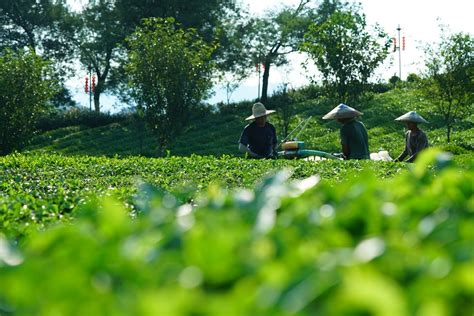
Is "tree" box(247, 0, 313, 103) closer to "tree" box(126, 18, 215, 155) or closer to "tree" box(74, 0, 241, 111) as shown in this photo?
"tree" box(74, 0, 241, 111)

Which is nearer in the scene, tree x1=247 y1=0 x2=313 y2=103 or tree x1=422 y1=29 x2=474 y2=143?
tree x1=422 y1=29 x2=474 y2=143

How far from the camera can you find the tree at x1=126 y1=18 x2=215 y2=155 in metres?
23.9

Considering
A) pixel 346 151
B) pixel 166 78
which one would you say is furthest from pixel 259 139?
pixel 166 78

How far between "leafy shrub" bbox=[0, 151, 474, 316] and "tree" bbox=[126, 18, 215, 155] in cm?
2198

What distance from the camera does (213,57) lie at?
139ft

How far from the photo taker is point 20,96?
23781mm

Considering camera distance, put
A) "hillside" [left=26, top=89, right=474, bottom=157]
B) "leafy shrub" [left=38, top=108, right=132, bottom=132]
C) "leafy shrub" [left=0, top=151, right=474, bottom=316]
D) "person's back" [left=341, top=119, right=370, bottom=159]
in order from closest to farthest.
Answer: "leafy shrub" [left=0, top=151, right=474, bottom=316] < "person's back" [left=341, top=119, right=370, bottom=159] < "hillside" [left=26, top=89, right=474, bottom=157] < "leafy shrub" [left=38, top=108, right=132, bottom=132]

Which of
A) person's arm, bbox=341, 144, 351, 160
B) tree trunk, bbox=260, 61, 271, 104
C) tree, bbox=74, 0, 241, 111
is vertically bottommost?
person's arm, bbox=341, 144, 351, 160

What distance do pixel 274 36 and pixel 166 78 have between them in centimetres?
2154

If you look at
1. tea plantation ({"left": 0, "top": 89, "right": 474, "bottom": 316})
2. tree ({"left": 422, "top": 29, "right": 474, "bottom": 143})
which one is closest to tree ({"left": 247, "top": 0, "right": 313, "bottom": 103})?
tree ({"left": 422, "top": 29, "right": 474, "bottom": 143})

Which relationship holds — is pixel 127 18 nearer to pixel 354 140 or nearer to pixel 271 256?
pixel 354 140

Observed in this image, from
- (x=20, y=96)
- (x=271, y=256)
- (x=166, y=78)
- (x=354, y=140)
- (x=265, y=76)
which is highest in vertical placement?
(x=265, y=76)

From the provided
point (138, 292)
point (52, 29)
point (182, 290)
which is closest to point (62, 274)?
point (138, 292)

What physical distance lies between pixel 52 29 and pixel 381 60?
26.2 m
